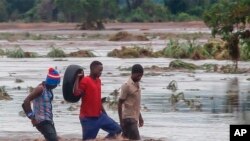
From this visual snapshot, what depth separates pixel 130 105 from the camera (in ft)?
51.5

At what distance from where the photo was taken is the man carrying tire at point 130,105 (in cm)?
1563

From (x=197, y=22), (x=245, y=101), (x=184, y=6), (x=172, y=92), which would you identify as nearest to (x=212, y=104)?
(x=245, y=101)

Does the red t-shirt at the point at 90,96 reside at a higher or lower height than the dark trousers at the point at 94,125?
higher

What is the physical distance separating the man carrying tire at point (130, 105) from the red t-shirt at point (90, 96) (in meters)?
0.40

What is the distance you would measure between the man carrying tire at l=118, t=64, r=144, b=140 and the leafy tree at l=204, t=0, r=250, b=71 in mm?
12177

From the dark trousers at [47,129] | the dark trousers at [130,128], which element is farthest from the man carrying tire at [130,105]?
the dark trousers at [47,129]

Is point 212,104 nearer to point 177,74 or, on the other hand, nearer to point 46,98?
point 46,98

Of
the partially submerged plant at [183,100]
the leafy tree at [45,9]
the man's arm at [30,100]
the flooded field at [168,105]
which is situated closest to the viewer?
the man's arm at [30,100]

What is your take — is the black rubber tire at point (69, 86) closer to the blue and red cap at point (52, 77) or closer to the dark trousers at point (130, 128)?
the blue and red cap at point (52, 77)

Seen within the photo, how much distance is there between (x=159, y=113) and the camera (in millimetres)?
21500

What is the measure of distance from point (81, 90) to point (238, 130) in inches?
181

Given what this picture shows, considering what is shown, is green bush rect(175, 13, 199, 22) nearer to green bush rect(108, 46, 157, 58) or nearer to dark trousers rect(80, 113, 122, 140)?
green bush rect(108, 46, 157, 58)

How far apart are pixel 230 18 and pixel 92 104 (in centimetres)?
1457

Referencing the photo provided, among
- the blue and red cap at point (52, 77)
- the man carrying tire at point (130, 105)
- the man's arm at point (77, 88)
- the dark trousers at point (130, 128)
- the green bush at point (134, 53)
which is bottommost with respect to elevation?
the green bush at point (134, 53)
